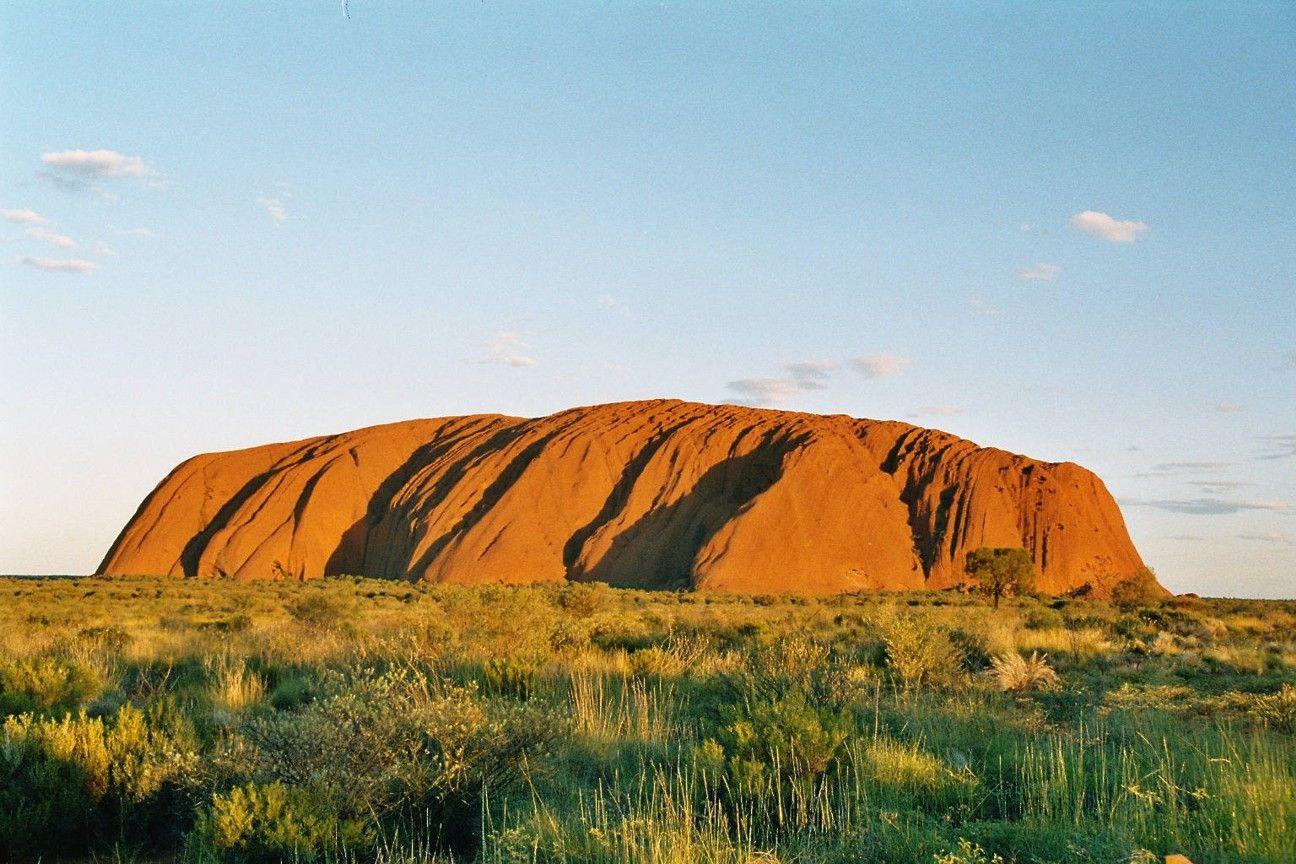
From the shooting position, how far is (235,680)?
1036 cm

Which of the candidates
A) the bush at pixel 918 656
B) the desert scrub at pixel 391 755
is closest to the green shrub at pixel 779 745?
the desert scrub at pixel 391 755

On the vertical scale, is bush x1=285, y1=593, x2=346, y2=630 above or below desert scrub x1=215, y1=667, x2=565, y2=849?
below

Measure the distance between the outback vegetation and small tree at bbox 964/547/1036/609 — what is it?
4041 centimetres

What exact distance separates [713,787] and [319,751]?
264cm

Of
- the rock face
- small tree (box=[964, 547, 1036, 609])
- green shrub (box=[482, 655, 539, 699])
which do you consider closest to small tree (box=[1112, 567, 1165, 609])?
the rock face

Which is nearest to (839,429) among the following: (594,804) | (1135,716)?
(1135,716)

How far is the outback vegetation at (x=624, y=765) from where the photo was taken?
529 centimetres

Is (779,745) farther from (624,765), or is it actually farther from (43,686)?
(43,686)

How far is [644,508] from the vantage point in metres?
58.2

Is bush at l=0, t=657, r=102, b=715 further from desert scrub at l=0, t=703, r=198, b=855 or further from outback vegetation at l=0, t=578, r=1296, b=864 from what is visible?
desert scrub at l=0, t=703, r=198, b=855

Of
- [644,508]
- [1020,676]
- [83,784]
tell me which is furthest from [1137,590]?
[83,784]

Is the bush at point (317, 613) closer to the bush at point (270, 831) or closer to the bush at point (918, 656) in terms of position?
the bush at point (918, 656)

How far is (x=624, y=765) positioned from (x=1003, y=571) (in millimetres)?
47937

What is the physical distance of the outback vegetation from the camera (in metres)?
5.29
